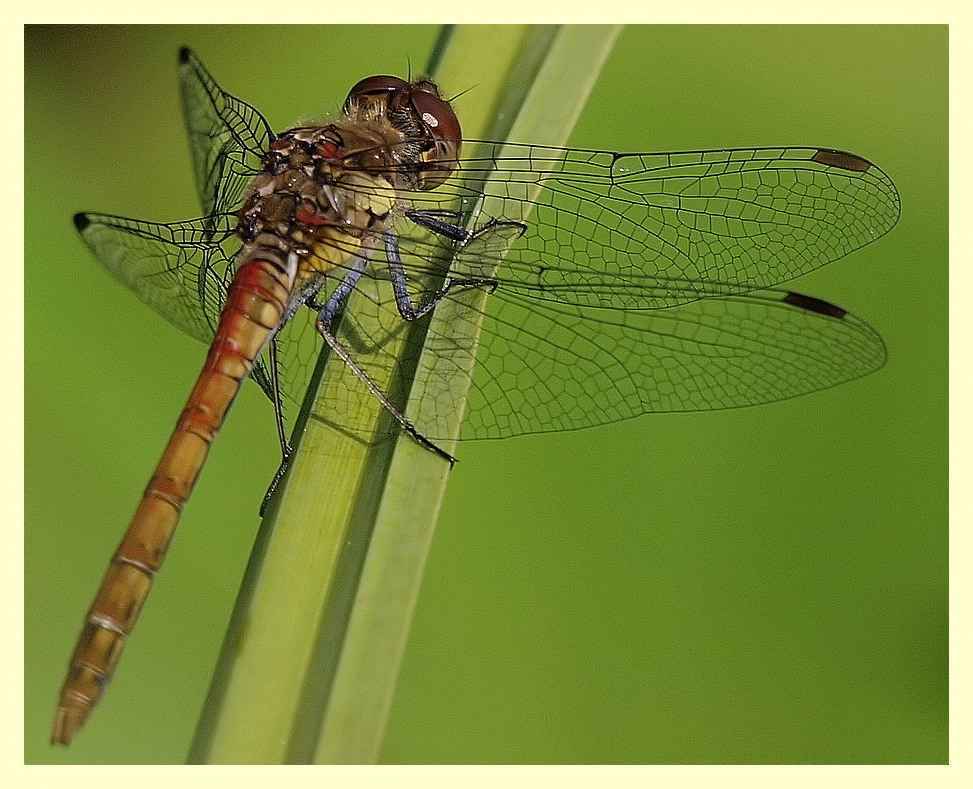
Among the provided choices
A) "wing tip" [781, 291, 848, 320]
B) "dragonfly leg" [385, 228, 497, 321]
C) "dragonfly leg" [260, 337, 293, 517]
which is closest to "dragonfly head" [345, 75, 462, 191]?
"dragonfly leg" [385, 228, 497, 321]

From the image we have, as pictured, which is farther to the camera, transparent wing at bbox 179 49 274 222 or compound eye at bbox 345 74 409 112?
transparent wing at bbox 179 49 274 222

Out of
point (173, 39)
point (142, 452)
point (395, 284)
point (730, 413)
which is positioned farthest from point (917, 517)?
point (173, 39)

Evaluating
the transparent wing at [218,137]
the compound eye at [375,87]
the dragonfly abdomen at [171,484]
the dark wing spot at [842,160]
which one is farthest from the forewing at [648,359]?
the transparent wing at [218,137]

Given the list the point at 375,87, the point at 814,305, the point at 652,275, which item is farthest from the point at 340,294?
the point at 814,305

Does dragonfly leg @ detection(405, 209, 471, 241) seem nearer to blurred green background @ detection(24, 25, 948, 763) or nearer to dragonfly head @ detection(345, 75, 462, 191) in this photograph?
dragonfly head @ detection(345, 75, 462, 191)

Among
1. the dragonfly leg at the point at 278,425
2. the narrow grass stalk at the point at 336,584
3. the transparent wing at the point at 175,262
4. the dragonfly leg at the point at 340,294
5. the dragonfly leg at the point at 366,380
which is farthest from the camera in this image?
the transparent wing at the point at 175,262

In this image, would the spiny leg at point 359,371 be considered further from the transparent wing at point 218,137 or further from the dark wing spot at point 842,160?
the dark wing spot at point 842,160

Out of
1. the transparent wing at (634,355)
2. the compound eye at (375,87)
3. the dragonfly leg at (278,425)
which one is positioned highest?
the compound eye at (375,87)
